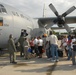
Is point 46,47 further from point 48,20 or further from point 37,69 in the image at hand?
point 48,20

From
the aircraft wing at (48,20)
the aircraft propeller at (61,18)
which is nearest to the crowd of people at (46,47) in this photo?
the aircraft propeller at (61,18)

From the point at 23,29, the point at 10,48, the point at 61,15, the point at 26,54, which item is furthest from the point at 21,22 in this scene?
the point at 61,15

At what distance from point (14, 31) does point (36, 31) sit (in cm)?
543

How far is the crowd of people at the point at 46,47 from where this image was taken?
35.3 ft

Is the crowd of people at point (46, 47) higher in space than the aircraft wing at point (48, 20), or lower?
lower

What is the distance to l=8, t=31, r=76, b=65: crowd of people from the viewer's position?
1075 cm

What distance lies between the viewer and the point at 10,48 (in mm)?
10766

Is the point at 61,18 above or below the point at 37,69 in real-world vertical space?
above

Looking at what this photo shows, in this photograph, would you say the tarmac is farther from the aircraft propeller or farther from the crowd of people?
the aircraft propeller

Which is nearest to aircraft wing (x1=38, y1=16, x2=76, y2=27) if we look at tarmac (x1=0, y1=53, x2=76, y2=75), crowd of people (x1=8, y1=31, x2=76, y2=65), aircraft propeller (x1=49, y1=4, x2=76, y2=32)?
aircraft propeller (x1=49, y1=4, x2=76, y2=32)

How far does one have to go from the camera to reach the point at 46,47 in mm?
12445

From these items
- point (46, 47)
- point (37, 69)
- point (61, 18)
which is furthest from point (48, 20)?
point (37, 69)

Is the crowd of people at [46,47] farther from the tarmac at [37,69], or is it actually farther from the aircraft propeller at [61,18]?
the aircraft propeller at [61,18]

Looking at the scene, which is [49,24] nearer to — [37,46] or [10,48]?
[37,46]
